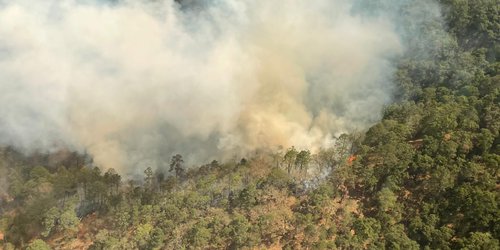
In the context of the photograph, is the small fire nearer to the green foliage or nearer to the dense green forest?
the dense green forest

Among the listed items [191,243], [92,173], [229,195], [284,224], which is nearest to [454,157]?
[284,224]

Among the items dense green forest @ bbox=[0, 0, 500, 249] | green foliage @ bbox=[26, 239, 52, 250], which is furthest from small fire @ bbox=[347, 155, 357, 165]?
green foliage @ bbox=[26, 239, 52, 250]

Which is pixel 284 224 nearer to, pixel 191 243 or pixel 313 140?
pixel 191 243

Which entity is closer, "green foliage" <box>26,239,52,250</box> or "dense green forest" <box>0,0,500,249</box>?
"dense green forest" <box>0,0,500,249</box>

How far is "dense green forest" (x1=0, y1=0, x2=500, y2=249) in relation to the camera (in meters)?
39.6

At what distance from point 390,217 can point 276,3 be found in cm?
3597

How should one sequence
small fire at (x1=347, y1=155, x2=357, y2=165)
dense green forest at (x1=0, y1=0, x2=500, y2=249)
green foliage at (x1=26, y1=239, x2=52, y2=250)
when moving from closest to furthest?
dense green forest at (x1=0, y1=0, x2=500, y2=249) → green foliage at (x1=26, y1=239, x2=52, y2=250) → small fire at (x1=347, y1=155, x2=357, y2=165)

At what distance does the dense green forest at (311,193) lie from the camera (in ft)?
130

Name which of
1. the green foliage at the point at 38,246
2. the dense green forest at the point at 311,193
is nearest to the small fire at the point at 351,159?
the dense green forest at the point at 311,193

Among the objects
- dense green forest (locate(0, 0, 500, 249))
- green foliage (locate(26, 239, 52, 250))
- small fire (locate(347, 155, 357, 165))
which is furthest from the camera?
small fire (locate(347, 155, 357, 165))

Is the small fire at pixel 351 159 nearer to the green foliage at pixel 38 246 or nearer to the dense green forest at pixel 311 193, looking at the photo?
the dense green forest at pixel 311 193

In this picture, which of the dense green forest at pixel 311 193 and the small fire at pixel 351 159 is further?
the small fire at pixel 351 159

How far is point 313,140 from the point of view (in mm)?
57625

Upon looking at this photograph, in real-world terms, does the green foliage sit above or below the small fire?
below
